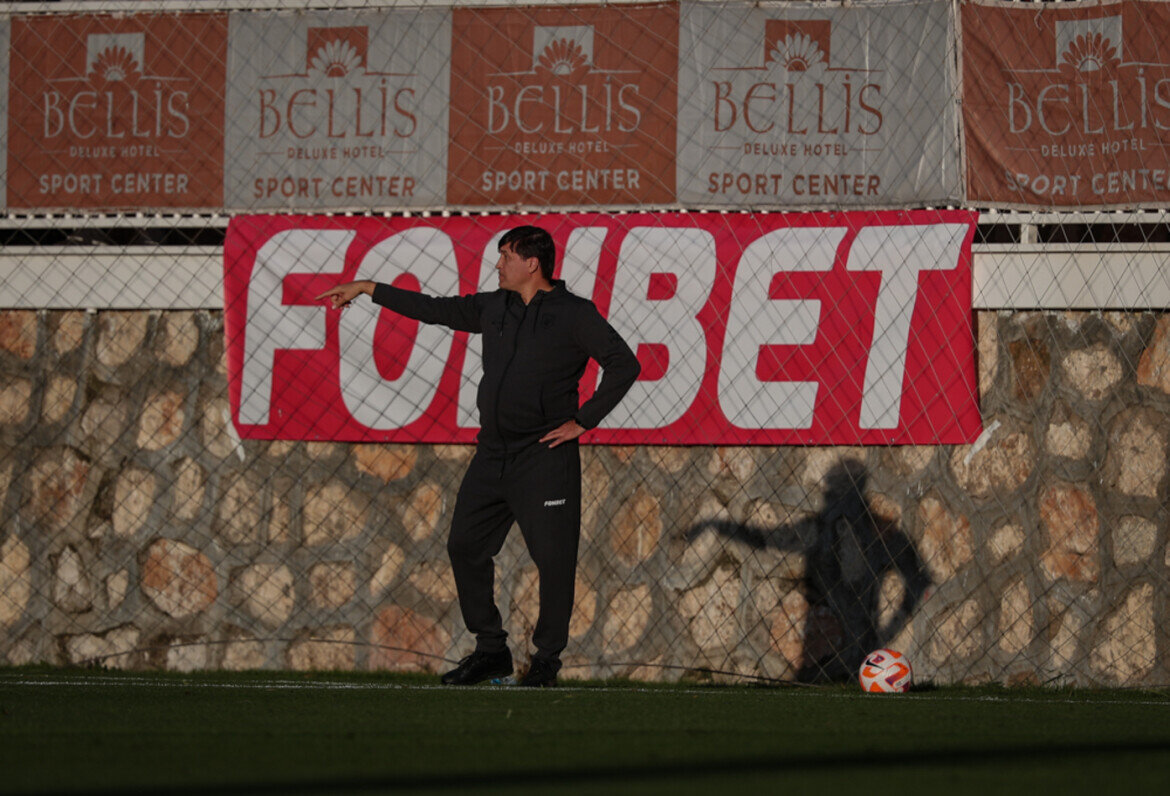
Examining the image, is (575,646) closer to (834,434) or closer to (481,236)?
(834,434)

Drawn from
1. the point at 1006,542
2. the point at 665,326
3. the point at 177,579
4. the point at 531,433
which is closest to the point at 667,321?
the point at 665,326

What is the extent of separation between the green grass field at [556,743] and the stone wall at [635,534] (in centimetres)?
203

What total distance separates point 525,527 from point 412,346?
2.17 meters

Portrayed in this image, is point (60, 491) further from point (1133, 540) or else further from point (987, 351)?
point (1133, 540)

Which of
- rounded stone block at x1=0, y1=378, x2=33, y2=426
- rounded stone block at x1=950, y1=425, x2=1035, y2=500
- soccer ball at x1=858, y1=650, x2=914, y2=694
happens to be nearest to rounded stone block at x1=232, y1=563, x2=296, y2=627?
rounded stone block at x1=0, y1=378, x2=33, y2=426

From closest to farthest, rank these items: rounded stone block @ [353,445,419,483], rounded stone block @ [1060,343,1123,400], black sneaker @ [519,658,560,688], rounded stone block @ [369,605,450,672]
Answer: black sneaker @ [519,658,560,688], rounded stone block @ [1060,343,1123,400], rounded stone block @ [369,605,450,672], rounded stone block @ [353,445,419,483]

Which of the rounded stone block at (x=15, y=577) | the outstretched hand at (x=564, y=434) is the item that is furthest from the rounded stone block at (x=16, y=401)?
the outstretched hand at (x=564, y=434)

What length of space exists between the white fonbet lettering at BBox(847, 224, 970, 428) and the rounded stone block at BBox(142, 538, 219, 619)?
3.47m

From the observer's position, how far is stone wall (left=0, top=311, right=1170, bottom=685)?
7.09 metres

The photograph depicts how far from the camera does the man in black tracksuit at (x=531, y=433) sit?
18.4ft

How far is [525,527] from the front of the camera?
5.64 metres

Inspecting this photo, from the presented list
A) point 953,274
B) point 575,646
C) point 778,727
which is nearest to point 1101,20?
point 953,274

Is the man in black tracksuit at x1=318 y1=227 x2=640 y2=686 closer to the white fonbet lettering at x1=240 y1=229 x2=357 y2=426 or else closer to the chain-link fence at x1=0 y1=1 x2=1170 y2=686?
the chain-link fence at x1=0 y1=1 x2=1170 y2=686

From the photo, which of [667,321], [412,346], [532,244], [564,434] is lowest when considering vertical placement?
[564,434]
